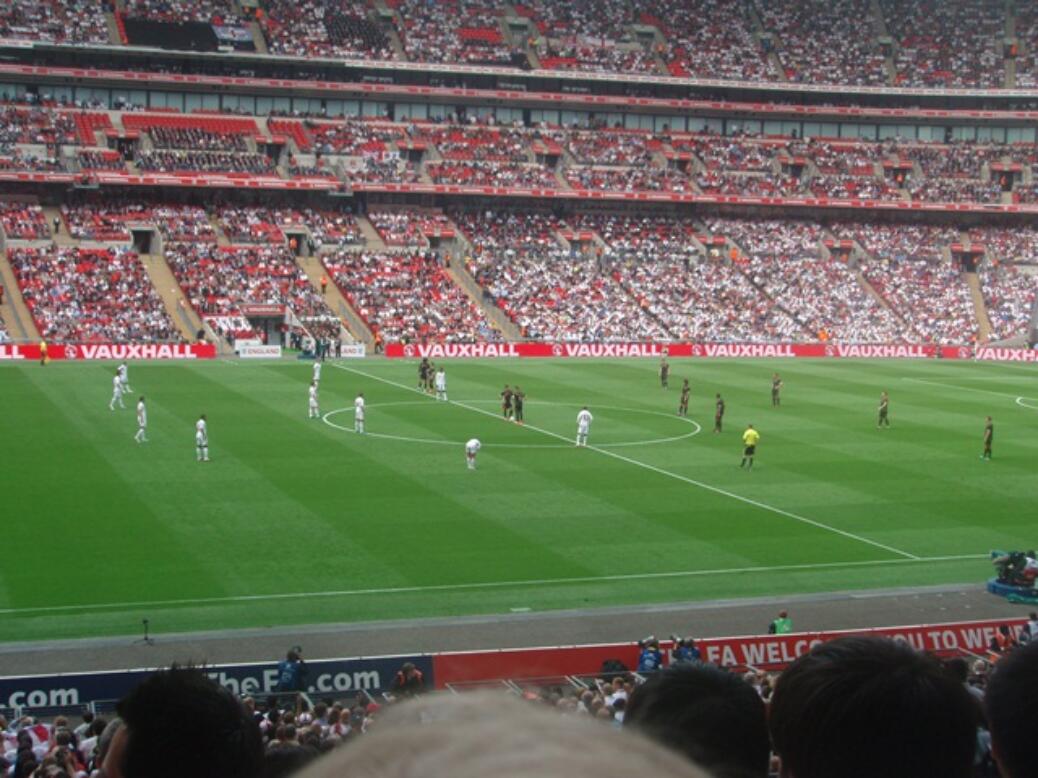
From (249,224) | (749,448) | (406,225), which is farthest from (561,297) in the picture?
(749,448)

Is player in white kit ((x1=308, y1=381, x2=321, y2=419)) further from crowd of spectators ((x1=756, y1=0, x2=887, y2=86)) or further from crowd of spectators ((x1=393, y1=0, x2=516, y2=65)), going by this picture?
crowd of spectators ((x1=756, y1=0, x2=887, y2=86))

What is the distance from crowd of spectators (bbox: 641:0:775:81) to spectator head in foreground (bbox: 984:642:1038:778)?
105 meters

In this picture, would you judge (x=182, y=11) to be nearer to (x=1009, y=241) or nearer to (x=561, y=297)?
(x=561, y=297)

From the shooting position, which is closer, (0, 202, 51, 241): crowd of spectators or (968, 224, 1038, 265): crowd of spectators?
(0, 202, 51, 241): crowd of spectators

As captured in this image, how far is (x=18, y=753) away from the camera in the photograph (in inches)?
543

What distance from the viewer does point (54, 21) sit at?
294ft

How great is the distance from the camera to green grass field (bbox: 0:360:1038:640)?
89.8 feet

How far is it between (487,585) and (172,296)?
5325cm

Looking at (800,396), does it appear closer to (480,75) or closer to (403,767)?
A: (480,75)

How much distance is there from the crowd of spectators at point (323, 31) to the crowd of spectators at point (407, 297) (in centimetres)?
1804

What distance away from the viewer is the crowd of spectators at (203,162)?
85625mm

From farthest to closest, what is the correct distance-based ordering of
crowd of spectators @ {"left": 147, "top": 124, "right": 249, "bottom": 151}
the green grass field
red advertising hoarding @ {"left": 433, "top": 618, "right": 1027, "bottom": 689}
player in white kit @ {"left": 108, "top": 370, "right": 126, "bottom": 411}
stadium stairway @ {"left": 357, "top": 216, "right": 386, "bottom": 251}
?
stadium stairway @ {"left": 357, "top": 216, "right": 386, "bottom": 251} → crowd of spectators @ {"left": 147, "top": 124, "right": 249, "bottom": 151} → player in white kit @ {"left": 108, "top": 370, "right": 126, "bottom": 411} → the green grass field → red advertising hoarding @ {"left": 433, "top": 618, "right": 1027, "bottom": 689}

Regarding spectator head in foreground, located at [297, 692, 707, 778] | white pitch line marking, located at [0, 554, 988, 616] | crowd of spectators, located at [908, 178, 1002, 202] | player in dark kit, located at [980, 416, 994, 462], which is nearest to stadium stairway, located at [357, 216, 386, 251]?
crowd of spectators, located at [908, 178, 1002, 202]

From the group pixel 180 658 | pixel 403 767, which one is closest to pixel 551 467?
pixel 180 658
